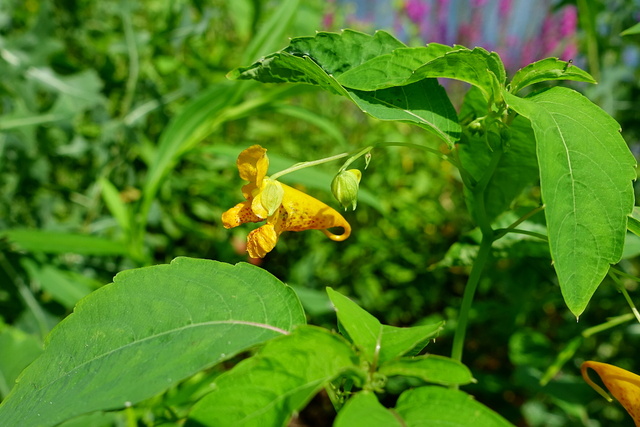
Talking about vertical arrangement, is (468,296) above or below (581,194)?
below

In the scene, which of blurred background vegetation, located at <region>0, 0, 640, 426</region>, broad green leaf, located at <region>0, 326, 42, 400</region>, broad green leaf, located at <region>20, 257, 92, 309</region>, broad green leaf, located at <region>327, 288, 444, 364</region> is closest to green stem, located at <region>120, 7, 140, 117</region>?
blurred background vegetation, located at <region>0, 0, 640, 426</region>

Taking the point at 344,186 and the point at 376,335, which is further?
the point at 344,186

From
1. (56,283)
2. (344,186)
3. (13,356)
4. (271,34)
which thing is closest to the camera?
(344,186)

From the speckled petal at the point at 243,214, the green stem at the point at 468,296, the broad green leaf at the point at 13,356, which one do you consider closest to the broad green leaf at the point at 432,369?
the green stem at the point at 468,296

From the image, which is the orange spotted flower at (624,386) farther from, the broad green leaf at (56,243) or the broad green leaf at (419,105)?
the broad green leaf at (56,243)

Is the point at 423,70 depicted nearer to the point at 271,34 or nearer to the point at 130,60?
the point at 271,34

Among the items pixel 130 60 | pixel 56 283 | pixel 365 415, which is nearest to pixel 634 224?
pixel 365 415

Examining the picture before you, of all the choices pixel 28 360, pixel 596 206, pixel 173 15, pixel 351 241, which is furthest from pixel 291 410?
pixel 351 241
